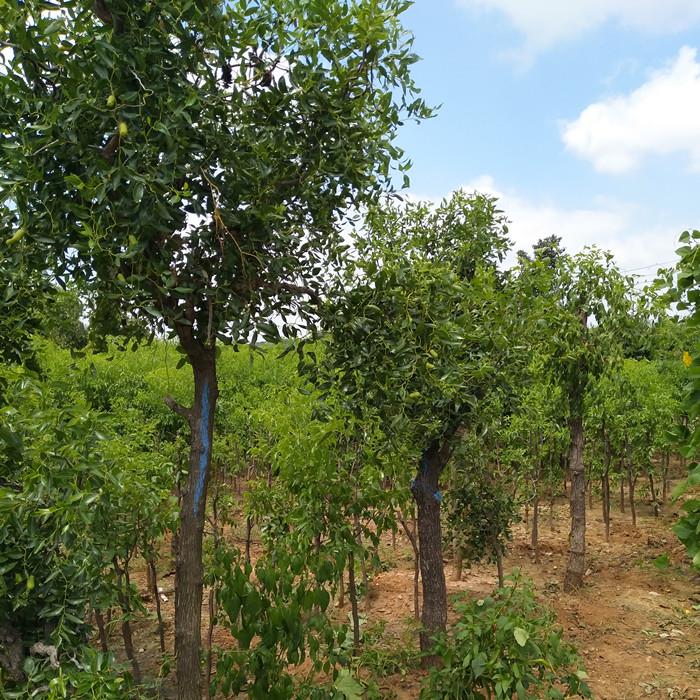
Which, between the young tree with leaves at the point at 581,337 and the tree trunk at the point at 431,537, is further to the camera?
the young tree with leaves at the point at 581,337

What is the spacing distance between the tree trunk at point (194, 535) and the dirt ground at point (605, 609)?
248cm

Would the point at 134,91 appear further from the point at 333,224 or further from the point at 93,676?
the point at 93,676

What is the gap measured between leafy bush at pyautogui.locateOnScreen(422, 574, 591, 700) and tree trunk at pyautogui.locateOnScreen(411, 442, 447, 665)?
9.82 ft

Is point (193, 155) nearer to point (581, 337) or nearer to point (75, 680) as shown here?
point (75, 680)

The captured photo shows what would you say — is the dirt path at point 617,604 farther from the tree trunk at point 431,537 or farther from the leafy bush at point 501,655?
the leafy bush at point 501,655

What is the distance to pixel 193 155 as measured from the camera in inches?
95.8

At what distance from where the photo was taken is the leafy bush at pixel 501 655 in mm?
2783

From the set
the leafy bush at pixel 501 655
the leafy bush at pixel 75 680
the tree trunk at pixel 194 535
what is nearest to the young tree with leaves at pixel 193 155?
the tree trunk at pixel 194 535

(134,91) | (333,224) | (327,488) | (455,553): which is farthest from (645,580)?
(134,91)

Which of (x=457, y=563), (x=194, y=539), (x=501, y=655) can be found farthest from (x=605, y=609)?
(x=194, y=539)

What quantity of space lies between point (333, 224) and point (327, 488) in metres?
2.38

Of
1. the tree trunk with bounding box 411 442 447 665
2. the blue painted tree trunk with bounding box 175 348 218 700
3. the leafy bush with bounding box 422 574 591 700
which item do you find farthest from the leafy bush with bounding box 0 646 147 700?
the tree trunk with bounding box 411 442 447 665

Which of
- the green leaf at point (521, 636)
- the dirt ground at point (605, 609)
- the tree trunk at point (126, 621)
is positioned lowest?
the dirt ground at point (605, 609)

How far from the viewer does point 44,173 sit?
2.36m
